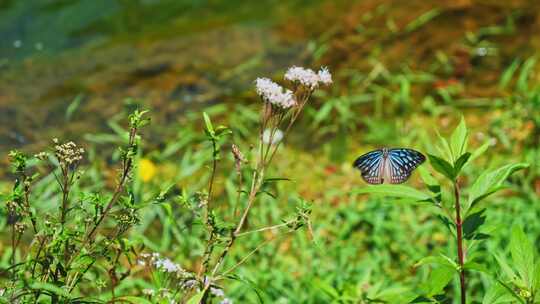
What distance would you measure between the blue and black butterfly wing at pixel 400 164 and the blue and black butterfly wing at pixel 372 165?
0.11 feet

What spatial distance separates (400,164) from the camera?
2232 millimetres

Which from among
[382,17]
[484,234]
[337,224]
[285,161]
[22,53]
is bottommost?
[484,234]

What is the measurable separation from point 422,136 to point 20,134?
2.33 metres

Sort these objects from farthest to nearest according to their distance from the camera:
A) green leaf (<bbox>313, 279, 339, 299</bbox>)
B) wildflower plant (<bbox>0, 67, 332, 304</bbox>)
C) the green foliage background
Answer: the green foliage background < green leaf (<bbox>313, 279, 339, 299</bbox>) < wildflower plant (<bbox>0, 67, 332, 304</bbox>)

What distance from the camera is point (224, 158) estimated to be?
15.2 feet

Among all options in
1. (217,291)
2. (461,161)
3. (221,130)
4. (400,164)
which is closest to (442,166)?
(461,161)

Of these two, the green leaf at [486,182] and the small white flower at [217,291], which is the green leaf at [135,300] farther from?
the green leaf at [486,182]

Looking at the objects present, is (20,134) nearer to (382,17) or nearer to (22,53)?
(22,53)

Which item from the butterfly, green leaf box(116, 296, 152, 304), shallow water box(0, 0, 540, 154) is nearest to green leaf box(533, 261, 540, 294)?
the butterfly

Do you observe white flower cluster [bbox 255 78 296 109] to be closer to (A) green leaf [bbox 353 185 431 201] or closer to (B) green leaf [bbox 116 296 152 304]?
(A) green leaf [bbox 353 185 431 201]

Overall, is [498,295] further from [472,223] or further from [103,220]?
[103,220]

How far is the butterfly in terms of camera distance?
2211 millimetres

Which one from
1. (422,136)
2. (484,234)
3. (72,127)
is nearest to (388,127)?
(422,136)

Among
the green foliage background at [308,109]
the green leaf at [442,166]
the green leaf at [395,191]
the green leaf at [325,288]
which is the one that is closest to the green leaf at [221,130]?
the green leaf at [395,191]
